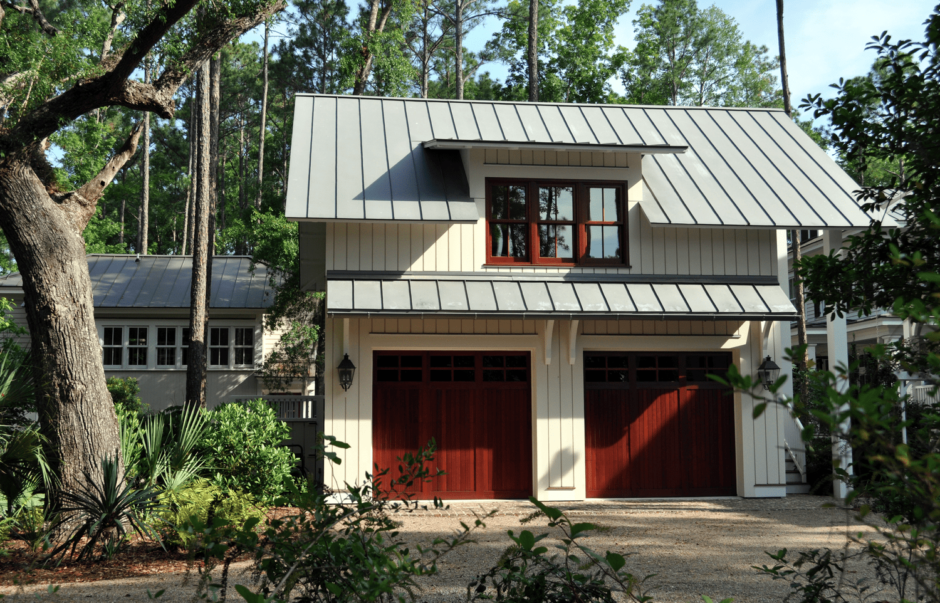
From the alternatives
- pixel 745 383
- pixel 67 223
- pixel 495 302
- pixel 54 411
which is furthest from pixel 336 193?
pixel 745 383

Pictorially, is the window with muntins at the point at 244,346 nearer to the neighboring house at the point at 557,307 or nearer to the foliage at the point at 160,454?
the neighboring house at the point at 557,307

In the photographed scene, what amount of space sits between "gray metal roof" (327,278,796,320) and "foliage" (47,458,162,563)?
392 cm

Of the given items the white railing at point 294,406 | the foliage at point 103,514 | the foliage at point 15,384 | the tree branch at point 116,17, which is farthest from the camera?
the white railing at point 294,406

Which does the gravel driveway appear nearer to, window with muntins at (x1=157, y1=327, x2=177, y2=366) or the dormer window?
the dormer window

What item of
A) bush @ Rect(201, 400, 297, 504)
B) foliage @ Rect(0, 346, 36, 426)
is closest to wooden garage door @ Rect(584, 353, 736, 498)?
bush @ Rect(201, 400, 297, 504)

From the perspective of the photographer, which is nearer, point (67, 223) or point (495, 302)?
point (67, 223)

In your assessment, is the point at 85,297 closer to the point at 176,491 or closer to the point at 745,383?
the point at 176,491

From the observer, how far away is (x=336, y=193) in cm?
1211

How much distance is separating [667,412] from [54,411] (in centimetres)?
925

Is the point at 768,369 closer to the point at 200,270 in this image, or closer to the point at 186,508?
the point at 186,508

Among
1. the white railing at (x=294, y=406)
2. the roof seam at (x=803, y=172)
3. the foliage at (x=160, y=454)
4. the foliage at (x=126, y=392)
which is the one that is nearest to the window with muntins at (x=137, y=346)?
the foliage at (x=126, y=392)

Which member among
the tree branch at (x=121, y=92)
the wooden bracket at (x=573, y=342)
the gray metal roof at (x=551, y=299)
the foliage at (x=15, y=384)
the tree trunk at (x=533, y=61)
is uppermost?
the tree trunk at (x=533, y=61)

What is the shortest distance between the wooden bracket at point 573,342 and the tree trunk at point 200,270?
9.68 metres

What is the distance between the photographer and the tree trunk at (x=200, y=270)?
18250mm
